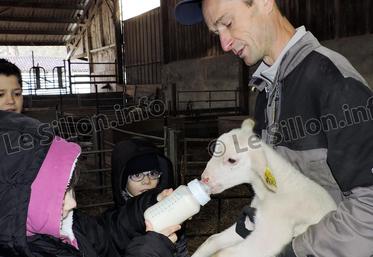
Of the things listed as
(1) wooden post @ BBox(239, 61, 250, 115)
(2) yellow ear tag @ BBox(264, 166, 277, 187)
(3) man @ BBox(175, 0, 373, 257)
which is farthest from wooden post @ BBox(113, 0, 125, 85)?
(3) man @ BBox(175, 0, 373, 257)

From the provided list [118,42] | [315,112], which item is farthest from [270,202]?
[118,42]

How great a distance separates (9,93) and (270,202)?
1936 millimetres

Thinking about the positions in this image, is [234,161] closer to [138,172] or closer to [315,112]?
[138,172]

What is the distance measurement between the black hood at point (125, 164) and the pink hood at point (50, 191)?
38.1 inches

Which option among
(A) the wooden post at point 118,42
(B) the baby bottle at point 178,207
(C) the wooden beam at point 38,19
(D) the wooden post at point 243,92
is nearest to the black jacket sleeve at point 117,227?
(B) the baby bottle at point 178,207

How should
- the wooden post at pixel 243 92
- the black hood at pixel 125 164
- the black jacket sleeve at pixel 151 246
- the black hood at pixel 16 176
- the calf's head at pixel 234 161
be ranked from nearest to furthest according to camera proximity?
the black hood at pixel 16 176
the black jacket sleeve at pixel 151 246
the calf's head at pixel 234 161
the black hood at pixel 125 164
the wooden post at pixel 243 92

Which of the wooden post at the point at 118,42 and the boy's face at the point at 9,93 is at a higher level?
the wooden post at the point at 118,42

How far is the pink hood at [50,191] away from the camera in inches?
42.9

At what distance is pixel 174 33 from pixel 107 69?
8208 millimetres

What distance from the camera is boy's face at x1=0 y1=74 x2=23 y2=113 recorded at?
8.89ft

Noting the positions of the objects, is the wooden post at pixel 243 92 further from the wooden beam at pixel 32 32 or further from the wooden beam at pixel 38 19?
the wooden beam at pixel 32 32

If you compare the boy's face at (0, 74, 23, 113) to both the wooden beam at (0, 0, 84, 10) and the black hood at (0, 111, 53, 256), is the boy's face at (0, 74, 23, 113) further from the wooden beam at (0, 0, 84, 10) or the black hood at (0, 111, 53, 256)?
the wooden beam at (0, 0, 84, 10)

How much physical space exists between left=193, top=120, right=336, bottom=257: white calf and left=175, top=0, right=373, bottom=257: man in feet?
0.51

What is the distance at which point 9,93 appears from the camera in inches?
107
